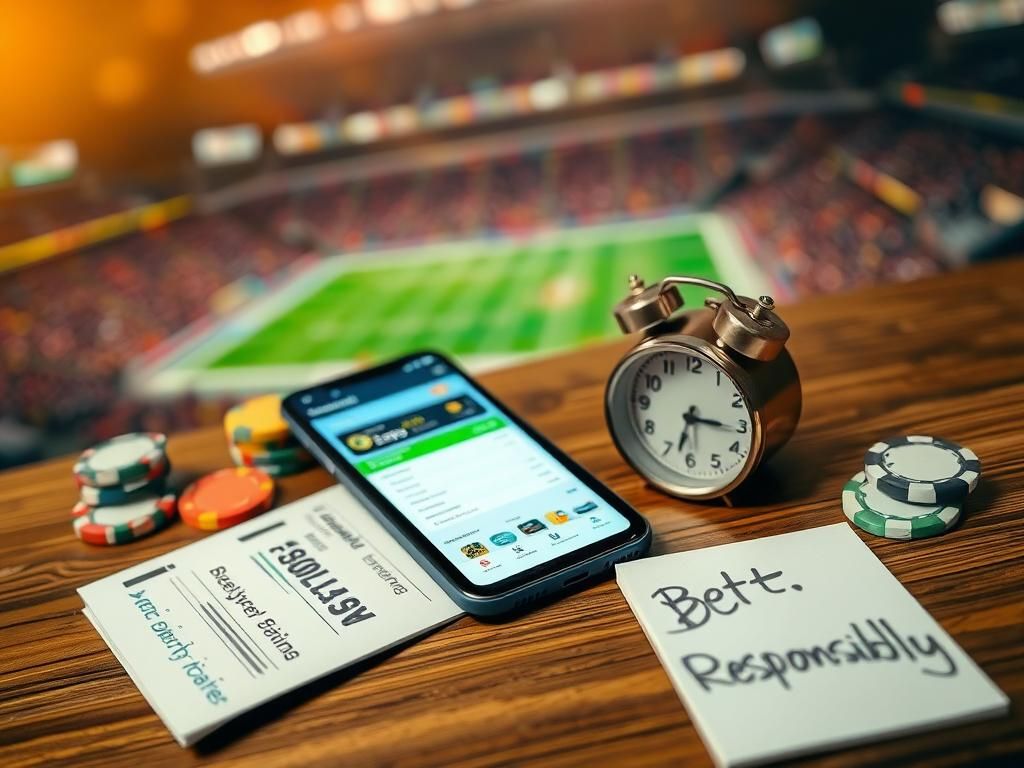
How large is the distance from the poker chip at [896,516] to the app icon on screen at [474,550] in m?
0.35

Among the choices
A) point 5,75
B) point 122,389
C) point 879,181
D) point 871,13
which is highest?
point 5,75

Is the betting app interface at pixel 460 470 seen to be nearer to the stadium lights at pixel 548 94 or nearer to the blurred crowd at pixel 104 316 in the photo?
the blurred crowd at pixel 104 316

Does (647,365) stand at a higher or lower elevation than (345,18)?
lower

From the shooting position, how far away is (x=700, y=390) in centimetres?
88

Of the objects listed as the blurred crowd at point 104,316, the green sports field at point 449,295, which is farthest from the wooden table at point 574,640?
the green sports field at point 449,295

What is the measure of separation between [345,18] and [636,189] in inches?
69.7

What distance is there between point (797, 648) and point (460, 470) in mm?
401

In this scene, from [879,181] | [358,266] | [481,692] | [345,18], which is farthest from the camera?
[358,266]

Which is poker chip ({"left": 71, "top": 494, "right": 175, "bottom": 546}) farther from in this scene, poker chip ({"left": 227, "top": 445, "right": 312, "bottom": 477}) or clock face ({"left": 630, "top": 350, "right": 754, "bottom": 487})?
clock face ({"left": 630, "top": 350, "right": 754, "bottom": 487})

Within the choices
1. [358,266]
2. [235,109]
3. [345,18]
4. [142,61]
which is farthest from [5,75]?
[358,266]

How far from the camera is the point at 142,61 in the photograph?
115 inches

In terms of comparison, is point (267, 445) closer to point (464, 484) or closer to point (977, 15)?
point (464, 484)

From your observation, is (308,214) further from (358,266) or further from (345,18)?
(345,18)

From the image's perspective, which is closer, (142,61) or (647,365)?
(647,365)
